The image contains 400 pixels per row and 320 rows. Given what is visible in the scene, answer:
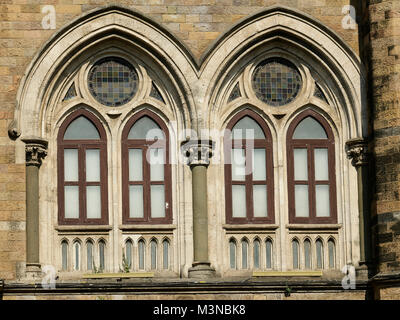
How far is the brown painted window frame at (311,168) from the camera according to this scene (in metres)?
26.8

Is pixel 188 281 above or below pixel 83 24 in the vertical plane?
below

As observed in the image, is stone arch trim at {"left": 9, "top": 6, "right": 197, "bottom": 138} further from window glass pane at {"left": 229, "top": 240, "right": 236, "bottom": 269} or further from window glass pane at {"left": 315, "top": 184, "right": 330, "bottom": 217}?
window glass pane at {"left": 315, "top": 184, "right": 330, "bottom": 217}

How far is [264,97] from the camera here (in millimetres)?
27141

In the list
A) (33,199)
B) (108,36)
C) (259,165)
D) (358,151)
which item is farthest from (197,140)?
(33,199)

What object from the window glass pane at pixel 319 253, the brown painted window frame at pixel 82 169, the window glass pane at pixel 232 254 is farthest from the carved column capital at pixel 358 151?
the brown painted window frame at pixel 82 169

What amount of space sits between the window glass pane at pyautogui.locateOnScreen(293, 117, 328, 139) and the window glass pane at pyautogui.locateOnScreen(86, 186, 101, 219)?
12.7 ft

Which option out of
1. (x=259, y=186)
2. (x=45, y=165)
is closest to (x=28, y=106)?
(x=45, y=165)

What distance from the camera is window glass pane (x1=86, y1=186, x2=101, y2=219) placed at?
87.4ft

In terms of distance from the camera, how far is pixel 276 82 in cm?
2717

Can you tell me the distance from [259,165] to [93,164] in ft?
10.2

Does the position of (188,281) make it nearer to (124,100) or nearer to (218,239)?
(218,239)

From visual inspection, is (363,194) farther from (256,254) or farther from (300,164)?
(256,254)

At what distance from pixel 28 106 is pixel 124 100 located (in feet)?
5.96

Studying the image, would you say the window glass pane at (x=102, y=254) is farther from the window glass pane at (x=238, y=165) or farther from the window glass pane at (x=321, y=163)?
the window glass pane at (x=321, y=163)
